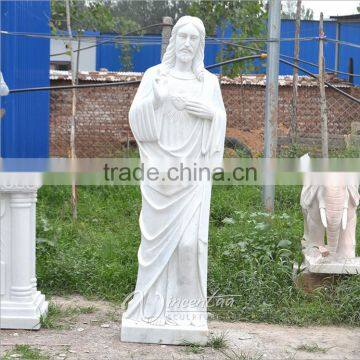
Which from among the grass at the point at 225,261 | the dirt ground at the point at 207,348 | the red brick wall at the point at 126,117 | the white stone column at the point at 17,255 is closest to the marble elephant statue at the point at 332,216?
the grass at the point at 225,261

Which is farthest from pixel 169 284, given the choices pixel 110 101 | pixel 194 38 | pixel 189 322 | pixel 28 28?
pixel 110 101

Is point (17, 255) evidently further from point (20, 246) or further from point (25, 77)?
point (25, 77)

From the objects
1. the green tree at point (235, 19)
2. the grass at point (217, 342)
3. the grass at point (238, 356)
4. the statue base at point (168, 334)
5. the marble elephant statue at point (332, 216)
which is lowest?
the grass at point (238, 356)

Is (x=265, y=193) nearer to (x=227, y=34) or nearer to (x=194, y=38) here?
(x=194, y=38)

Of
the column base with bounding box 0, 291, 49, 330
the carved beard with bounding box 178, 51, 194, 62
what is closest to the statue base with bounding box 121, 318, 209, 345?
the column base with bounding box 0, 291, 49, 330

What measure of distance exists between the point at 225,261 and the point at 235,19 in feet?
18.1

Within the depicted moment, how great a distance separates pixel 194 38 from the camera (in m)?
5.08

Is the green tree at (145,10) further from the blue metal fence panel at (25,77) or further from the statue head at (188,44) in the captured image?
Answer: the statue head at (188,44)

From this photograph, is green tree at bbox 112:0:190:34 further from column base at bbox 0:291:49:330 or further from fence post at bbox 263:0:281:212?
column base at bbox 0:291:49:330

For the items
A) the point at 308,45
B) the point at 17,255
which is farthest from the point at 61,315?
the point at 308,45

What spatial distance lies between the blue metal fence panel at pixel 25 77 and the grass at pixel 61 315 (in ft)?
13.4

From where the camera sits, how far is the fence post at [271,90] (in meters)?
8.30

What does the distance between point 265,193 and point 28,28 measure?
173 inches

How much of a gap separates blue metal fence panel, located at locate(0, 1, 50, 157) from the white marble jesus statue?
4.76 m
